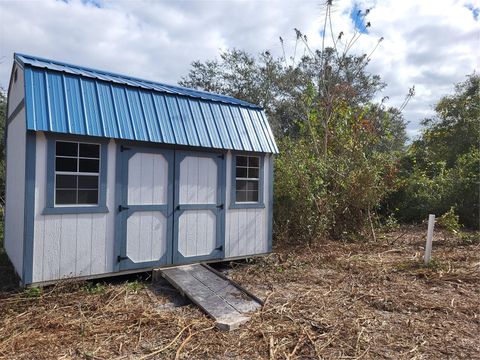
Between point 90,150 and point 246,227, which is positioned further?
point 246,227

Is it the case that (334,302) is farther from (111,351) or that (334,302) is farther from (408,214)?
(408,214)

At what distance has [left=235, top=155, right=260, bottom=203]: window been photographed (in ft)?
20.8

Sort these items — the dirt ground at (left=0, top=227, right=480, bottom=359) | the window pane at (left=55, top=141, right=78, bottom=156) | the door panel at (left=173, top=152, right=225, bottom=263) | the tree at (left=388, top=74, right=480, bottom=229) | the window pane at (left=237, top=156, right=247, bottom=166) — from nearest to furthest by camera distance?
the dirt ground at (left=0, top=227, right=480, bottom=359), the window pane at (left=55, top=141, right=78, bottom=156), the door panel at (left=173, top=152, right=225, bottom=263), the window pane at (left=237, top=156, right=247, bottom=166), the tree at (left=388, top=74, right=480, bottom=229)

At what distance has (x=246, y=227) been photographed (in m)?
6.43

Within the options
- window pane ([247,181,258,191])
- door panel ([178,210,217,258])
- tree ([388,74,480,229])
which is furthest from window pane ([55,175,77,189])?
tree ([388,74,480,229])

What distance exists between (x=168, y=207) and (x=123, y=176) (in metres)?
0.83

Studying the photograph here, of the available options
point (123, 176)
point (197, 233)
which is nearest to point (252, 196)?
point (197, 233)

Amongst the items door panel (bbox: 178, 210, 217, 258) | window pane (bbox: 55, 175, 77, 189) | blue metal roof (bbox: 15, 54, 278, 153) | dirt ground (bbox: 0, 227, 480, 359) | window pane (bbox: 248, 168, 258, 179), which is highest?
blue metal roof (bbox: 15, 54, 278, 153)

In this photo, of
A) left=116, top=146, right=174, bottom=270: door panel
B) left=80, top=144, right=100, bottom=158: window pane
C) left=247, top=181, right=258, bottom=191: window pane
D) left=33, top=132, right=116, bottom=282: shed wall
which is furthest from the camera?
left=247, top=181, right=258, bottom=191: window pane

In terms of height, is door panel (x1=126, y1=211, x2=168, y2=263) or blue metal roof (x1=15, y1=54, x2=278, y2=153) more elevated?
blue metal roof (x1=15, y1=54, x2=278, y2=153)

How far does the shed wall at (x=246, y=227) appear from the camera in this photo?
6180 millimetres

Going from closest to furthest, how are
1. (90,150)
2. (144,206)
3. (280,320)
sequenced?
(280,320) < (90,150) < (144,206)

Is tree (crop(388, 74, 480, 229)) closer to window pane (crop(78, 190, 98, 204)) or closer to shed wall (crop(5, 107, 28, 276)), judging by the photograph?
window pane (crop(78, 190, 98, 204))

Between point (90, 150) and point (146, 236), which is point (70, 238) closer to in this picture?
point (146, 236)
